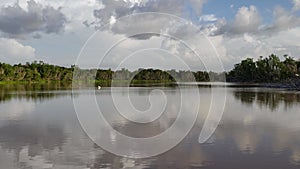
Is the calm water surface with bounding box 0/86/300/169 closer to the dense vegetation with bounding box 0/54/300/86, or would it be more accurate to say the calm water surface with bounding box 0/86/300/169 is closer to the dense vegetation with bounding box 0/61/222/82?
the dense vegetation with bounding box 0/54/300/86

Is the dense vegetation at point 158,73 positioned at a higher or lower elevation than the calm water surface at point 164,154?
higher

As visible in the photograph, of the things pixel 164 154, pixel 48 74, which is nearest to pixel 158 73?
pixel 48 74

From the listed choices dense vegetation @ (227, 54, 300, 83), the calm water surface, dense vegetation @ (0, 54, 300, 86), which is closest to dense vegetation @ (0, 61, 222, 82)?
dense vegetation @ (0, 54, 300, 86)

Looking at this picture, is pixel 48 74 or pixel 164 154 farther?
pixel 48 74

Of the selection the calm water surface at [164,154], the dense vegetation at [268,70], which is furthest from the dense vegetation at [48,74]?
the calm water surface at [164,154]

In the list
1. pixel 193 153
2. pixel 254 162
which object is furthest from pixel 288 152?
pixel 193 153

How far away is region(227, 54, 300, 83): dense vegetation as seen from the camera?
7975 cm

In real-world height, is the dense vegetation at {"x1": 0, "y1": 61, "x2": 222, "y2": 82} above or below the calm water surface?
above

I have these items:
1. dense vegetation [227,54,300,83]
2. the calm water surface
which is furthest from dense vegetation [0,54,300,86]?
the calm water surface

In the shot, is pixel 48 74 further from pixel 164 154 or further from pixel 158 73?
pixel 164 154

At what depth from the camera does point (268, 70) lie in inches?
3615

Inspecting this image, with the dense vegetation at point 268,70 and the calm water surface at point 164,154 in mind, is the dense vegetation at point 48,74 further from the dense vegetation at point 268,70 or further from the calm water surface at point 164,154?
the calm water surface at point 164,154

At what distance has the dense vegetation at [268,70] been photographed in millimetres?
79750

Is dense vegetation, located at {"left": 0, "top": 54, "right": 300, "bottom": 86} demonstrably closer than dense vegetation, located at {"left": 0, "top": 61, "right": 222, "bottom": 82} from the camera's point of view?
Yes
